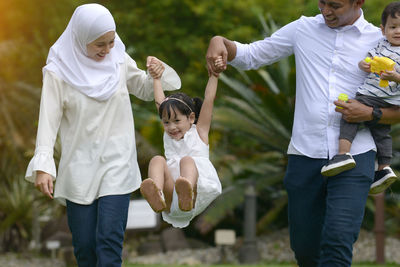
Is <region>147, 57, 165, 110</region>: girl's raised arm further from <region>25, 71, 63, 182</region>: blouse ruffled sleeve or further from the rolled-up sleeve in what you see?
<region>25, 71, 63, 182</region>: blouse ruffled sleeve

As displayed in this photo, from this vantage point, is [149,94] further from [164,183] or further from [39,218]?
[39,218]

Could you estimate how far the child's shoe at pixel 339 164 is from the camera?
4320 mm

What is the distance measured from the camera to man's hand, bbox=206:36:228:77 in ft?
15.5

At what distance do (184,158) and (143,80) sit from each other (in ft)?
2.27

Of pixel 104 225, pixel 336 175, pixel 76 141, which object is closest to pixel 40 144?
pixel 76 141

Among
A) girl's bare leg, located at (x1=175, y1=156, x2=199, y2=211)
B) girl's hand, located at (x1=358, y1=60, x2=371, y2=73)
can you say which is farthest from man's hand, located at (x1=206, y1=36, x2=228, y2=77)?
girl's hand, located at (x1=358, y1=60, x2=371, y2=73)

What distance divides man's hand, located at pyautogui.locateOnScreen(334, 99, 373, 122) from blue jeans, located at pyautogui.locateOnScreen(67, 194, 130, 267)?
1.37 metres

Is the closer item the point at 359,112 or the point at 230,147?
the point at 359,112

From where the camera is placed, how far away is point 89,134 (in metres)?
4.72

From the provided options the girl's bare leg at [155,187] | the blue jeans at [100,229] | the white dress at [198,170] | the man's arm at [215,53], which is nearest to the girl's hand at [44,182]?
the blue jeans at [100,229]

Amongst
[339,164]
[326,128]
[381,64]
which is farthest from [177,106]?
[381,64]

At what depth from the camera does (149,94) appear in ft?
16.5

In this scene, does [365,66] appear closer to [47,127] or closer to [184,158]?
[184,158]

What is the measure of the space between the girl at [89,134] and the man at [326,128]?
65cm
